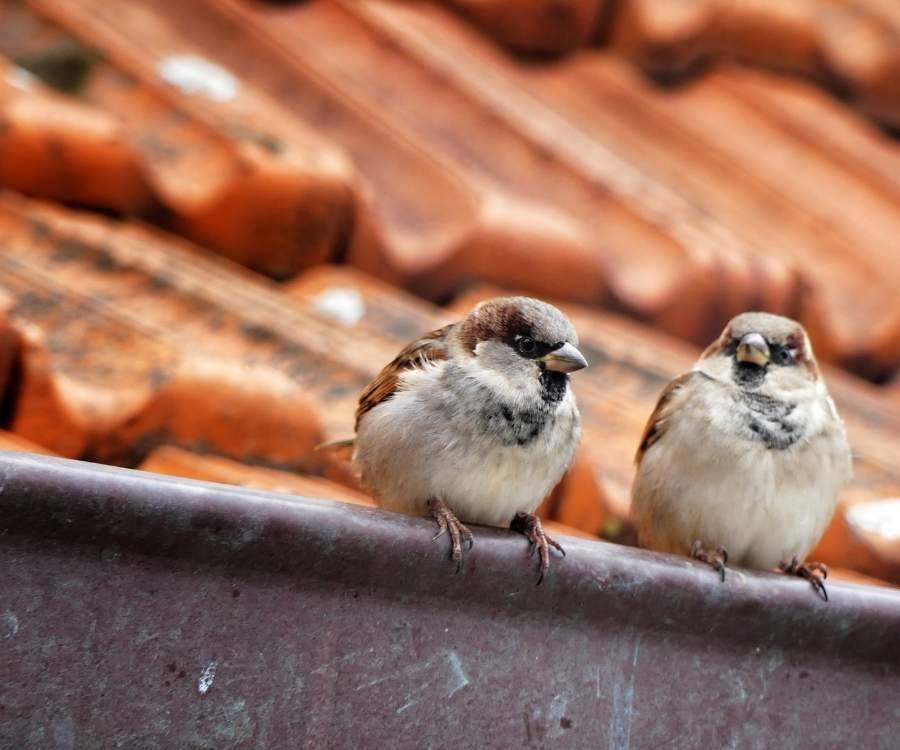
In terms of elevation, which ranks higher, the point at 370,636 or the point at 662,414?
the point at 370,636

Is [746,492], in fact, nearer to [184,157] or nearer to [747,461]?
[747,461]

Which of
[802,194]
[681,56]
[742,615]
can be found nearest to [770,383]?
[742,615]

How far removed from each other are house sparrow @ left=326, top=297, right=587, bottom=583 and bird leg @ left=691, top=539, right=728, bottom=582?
283mm

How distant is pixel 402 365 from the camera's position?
2.35m

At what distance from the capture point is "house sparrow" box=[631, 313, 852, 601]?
2.47m

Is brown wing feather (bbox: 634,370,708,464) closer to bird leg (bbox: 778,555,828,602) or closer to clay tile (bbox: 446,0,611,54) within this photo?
bird leg (bbox: 778,555,828,602)

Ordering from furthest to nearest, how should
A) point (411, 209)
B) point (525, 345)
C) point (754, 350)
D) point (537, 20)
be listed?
point (537, 20) < point (411, 209) < point (754, 350) < point (525, 345)

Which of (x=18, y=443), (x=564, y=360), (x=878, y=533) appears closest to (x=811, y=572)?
(x=564, y=360)

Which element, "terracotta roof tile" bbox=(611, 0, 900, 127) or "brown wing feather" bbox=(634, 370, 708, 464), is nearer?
"brown wing feather" bbox=(634, 370, 708, 464)

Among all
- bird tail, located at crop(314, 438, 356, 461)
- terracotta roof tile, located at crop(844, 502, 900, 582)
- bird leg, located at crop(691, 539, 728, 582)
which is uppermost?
bird leg, located at crop(691, 539, 728, 582)

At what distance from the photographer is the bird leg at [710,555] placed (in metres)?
2.06

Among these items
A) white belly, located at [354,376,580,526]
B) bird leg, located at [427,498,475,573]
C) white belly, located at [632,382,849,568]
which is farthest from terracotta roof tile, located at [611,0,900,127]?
bird leg, located at [427,498,475,573]

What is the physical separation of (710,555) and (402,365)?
63cm

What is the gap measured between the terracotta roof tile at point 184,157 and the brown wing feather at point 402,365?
969 mm
